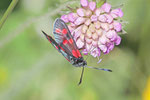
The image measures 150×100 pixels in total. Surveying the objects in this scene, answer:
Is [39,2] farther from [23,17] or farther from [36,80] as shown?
[36,80]

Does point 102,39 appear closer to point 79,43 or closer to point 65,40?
point 79,43

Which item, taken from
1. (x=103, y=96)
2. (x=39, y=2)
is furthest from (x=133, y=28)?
(x=39, y=2)

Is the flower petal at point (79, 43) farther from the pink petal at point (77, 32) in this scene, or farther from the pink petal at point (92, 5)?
the pink petal at point (92, 5)

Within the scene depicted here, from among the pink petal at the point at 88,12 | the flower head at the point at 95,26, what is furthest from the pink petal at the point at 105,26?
the pink petal at the point at 88,12

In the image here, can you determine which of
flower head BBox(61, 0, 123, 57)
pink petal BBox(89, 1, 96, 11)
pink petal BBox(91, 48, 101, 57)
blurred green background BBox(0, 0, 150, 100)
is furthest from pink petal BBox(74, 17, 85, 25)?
blurred green background BBox(0, 0, 150, 100)

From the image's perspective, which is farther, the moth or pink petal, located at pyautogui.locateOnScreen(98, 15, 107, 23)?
pink petal, located at pyautogui.locateOnScreen(98, 15, 107, 23)

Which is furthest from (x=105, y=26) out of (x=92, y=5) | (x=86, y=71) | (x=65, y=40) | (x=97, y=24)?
(x=86, y=71)

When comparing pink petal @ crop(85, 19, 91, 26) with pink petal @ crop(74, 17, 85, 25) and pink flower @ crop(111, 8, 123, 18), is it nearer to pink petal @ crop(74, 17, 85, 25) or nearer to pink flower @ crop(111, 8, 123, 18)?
pink petal @ crop(74, 17, 85, 25)
